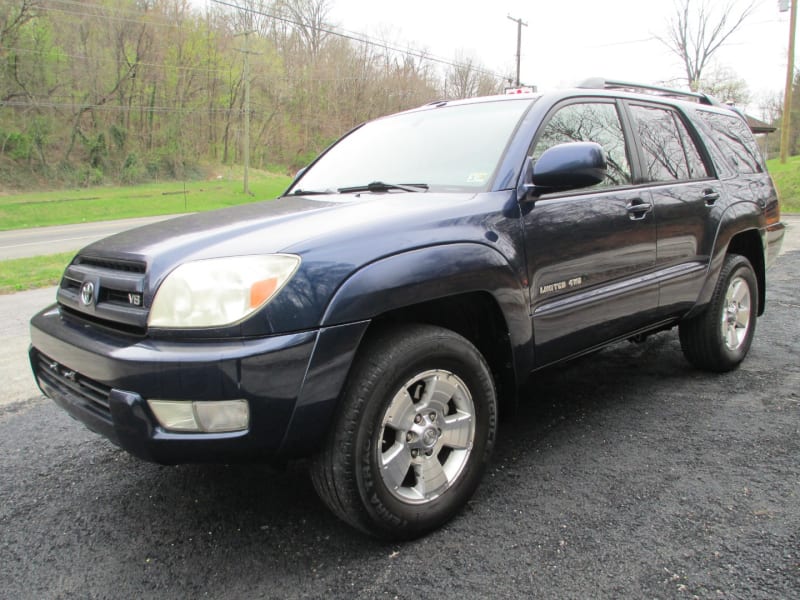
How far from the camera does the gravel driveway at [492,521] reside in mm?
2055

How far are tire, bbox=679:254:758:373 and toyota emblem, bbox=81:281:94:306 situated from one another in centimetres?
346

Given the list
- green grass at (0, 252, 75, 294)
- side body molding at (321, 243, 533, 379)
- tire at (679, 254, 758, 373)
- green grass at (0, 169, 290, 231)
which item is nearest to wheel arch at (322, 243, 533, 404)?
side body molding at (321, 243, 533, 379)

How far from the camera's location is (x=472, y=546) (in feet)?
7.38

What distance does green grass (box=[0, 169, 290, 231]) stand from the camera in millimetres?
24000

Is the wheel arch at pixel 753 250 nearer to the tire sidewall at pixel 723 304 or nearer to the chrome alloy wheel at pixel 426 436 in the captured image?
the tire sidewall at pixel 723 304

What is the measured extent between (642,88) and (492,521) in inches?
124

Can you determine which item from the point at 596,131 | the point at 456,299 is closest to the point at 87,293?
the point at 456,299

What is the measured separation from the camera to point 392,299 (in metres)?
2.13

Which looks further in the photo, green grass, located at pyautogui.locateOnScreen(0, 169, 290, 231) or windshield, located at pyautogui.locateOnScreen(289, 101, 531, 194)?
green grass, located at pyautogui.locateOnScreen(0, 169, 290, 231)

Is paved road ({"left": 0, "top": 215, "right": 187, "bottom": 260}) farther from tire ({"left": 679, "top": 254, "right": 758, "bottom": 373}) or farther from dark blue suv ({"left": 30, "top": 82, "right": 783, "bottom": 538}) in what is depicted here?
tire ({"left": 679, "top": 254, "right": 758, "bottom": 373})

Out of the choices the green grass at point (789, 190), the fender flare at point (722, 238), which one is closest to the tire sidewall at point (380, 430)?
the fender flare at point (722, 238)

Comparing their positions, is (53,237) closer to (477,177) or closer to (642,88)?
(642,88)

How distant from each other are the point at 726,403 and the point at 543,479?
155 cm

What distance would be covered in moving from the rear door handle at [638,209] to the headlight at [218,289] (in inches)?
76.7
